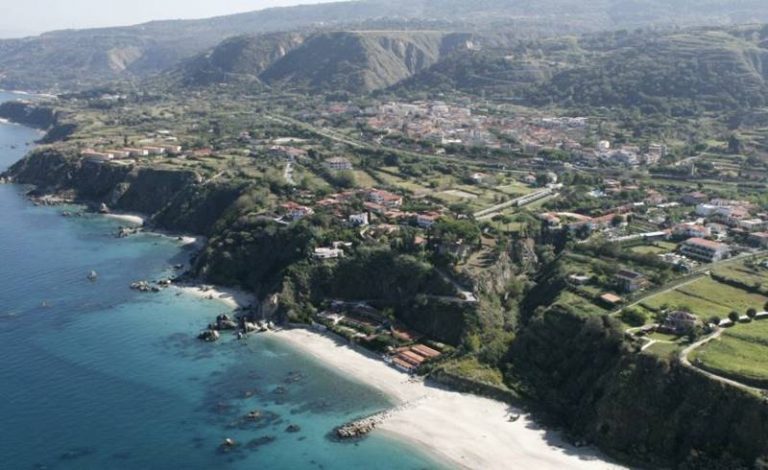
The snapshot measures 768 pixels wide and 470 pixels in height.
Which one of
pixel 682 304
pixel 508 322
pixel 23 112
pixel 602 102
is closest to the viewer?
pixel 682 304

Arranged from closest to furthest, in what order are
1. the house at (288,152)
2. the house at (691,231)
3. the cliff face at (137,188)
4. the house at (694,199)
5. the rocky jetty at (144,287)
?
1. the house at (691,231)
2. the rocky jetty at (144,287)
3. the house at (694,199)
4. the cliff face at (137,188)
5. the house at (288,152)

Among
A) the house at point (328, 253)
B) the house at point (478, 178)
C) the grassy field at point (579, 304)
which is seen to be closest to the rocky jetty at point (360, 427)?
the grassy field at point (579, 304)

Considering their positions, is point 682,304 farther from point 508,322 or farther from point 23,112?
point 23,112

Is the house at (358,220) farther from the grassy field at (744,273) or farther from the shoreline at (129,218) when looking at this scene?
the shoreline at (129,218)

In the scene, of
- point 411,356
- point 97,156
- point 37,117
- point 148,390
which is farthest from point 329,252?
point 37,117

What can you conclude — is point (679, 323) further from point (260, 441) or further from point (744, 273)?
point (260, 441)

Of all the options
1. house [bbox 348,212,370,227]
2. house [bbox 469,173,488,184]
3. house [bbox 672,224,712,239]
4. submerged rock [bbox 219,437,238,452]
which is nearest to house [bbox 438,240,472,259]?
house [bbox 348,212,370,227]

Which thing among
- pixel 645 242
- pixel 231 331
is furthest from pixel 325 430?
pixel 645 242
